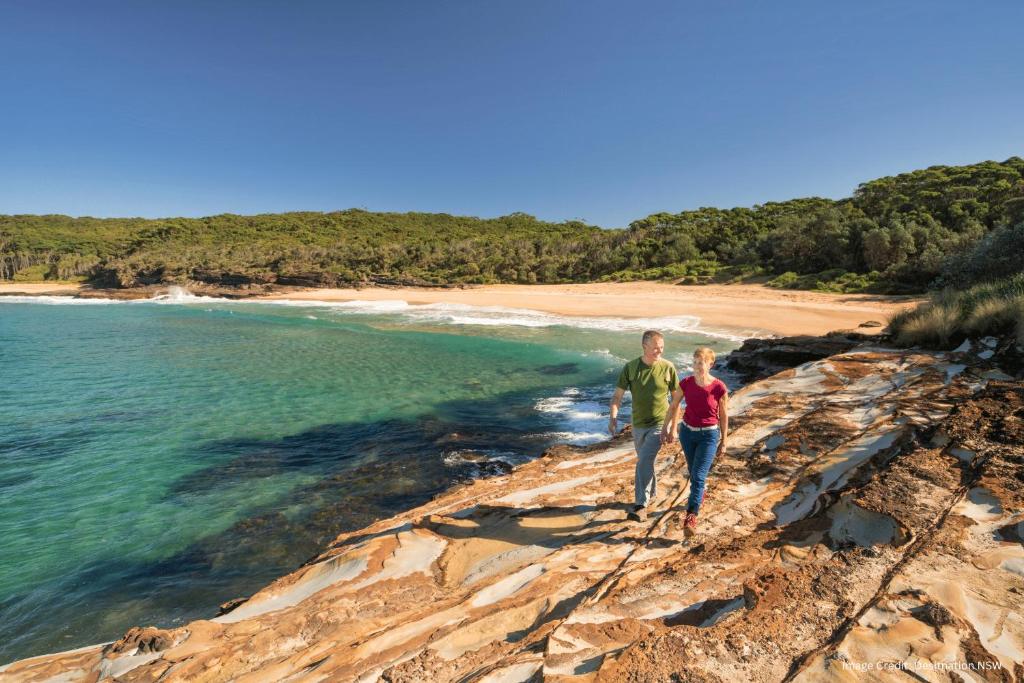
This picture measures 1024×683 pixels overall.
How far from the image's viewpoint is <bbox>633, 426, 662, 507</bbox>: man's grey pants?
4422mm

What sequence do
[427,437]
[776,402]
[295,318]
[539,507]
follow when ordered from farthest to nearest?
[295,318] < [427,437] < [776,402] < [539,507]

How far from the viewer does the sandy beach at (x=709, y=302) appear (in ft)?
69.8

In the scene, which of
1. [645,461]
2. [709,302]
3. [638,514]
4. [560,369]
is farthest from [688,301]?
[638,514]

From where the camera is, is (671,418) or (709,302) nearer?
(671,418)

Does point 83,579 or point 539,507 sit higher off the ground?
point 539,507

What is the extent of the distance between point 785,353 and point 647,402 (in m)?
11.6

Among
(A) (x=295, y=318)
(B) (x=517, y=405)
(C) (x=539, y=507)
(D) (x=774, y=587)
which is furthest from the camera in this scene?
→ (A) (x=295, y=318)

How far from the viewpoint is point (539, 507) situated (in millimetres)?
4906

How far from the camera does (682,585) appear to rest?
316cm

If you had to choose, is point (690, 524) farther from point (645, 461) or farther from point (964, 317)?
point (964, 317)

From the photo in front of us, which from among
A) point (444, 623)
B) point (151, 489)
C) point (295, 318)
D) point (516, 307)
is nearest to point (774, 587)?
point (444, 623)

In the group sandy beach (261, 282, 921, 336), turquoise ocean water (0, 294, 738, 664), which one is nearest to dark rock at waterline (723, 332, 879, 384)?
turquoise ocean water (0, 294, 738, 664)

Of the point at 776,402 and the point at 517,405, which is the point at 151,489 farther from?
the point at 776,402

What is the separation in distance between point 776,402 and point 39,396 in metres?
17.2
